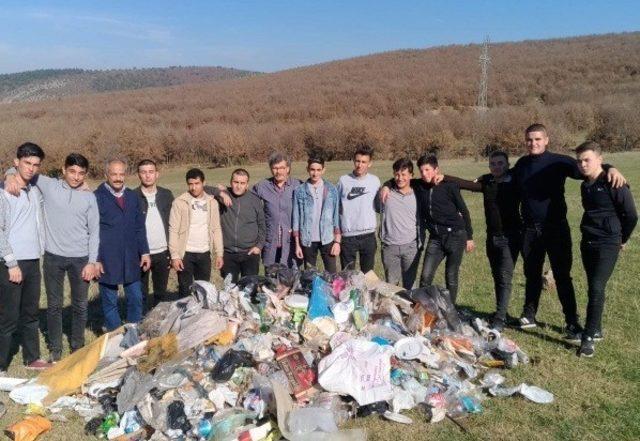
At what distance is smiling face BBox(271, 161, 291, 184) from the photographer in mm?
6426

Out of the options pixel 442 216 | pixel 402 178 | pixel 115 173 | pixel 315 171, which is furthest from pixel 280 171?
pixel 442 216

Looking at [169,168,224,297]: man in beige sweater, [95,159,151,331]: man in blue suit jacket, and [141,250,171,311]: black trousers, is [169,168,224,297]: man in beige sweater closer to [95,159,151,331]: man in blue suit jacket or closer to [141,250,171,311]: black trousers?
[141,250,171,311]: black trousers

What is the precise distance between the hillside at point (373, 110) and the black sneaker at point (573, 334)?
40050mm

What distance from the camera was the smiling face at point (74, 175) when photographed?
5369 mm

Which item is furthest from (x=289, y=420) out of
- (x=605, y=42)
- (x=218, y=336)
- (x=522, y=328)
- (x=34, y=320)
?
(x=605, y=42)

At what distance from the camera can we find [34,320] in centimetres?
552

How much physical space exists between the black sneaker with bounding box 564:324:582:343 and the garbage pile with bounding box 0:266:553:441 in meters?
0.83

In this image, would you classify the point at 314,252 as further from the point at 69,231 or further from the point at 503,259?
the point at 69,231

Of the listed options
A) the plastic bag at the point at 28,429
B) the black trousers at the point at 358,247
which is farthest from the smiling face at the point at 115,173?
the black trousers at the point at 358,247

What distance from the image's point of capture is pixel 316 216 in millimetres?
6551

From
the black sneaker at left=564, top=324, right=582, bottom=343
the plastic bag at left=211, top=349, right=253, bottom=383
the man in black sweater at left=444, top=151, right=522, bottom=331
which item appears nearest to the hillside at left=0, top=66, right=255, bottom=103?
the man in black sweater at left=444, top=151, right=522, bottom=331

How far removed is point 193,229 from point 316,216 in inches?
56.1

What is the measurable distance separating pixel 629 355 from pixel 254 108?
64.6m

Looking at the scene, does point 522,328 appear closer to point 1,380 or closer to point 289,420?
point 289,420
